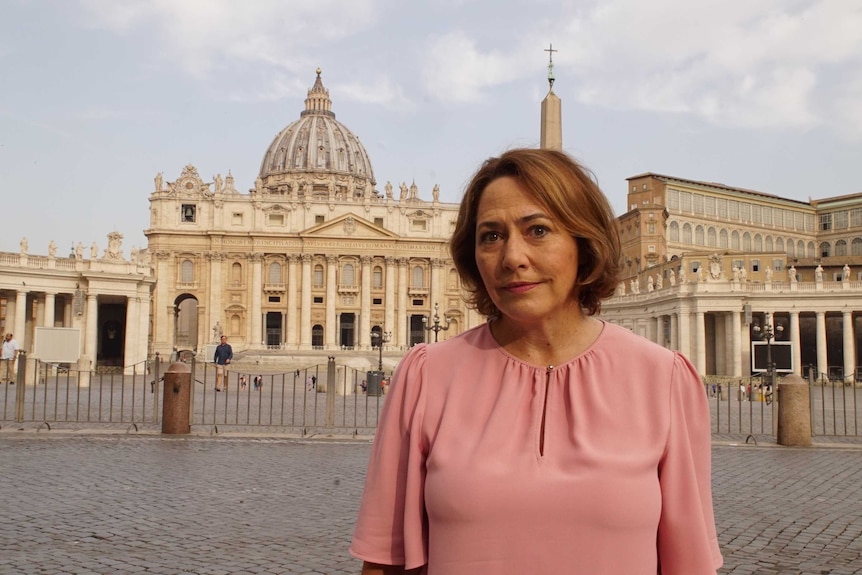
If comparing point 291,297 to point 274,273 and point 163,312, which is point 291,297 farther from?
point 163,312

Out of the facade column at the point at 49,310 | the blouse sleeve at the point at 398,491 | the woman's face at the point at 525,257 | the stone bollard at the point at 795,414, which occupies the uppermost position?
the facade column at the point at 49,310

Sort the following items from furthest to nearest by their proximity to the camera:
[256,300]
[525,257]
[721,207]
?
[256,300], [721,207], [525,257]

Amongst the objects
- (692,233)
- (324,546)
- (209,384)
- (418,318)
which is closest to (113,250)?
(209,384)

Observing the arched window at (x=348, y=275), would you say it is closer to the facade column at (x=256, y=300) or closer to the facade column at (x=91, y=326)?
the facade column at (x=256, y=300)

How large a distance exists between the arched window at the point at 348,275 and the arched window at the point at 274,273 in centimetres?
541

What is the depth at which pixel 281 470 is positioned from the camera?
33.4 ft

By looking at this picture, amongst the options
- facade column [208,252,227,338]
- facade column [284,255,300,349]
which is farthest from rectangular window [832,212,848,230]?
facade column [208,252,227,338]

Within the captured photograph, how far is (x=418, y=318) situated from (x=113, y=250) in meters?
31.4

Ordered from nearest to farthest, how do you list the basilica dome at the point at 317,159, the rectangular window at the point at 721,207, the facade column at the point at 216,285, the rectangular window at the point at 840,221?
the rectangular window at the point at 721,207, the rectangular window at the point at 840,221, the facade column at the point at 216,285, the basilica dome at the point at 317,159

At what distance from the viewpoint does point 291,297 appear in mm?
74750

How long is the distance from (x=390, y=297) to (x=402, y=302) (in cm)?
126

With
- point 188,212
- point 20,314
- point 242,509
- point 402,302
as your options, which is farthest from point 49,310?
point 242,509

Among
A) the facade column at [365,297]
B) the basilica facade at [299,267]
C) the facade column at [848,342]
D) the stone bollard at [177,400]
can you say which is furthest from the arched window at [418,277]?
the stone bollard at [177,400]

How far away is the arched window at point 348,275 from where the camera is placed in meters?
76.1
